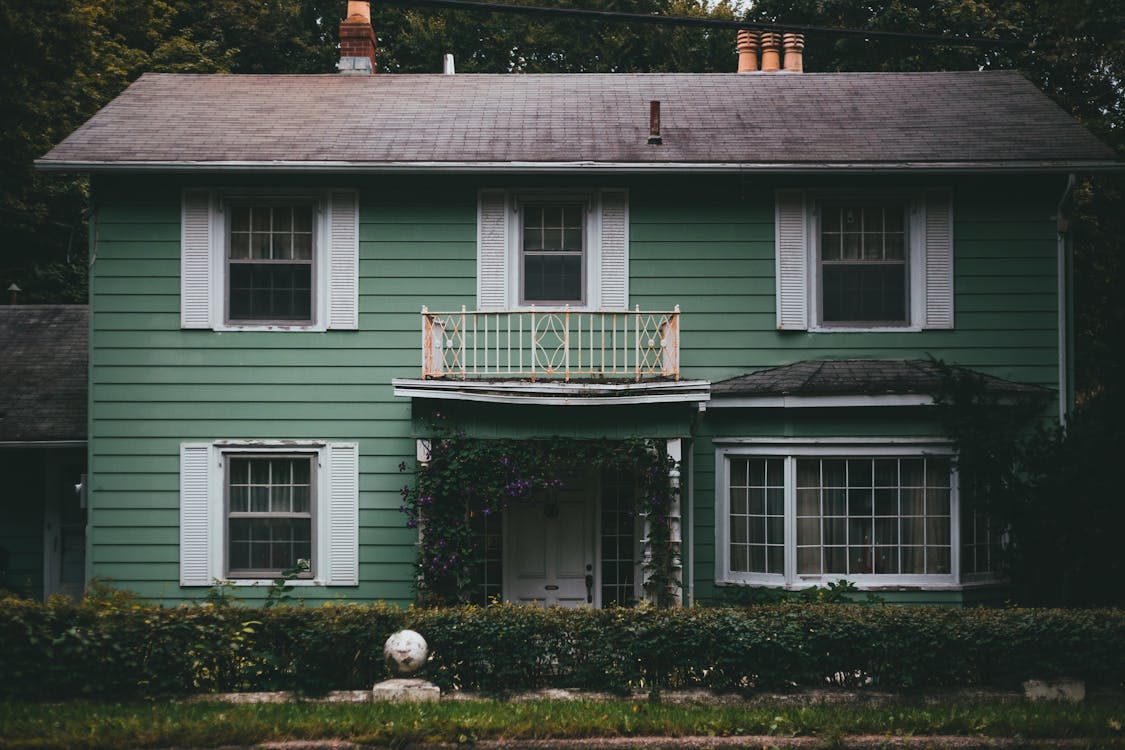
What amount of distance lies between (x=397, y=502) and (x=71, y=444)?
14.6 ft

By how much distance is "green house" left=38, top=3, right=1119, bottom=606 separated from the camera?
530 inches

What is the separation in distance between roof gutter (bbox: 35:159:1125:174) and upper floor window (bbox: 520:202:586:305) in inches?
28.1

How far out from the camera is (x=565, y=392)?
12516 millimetres

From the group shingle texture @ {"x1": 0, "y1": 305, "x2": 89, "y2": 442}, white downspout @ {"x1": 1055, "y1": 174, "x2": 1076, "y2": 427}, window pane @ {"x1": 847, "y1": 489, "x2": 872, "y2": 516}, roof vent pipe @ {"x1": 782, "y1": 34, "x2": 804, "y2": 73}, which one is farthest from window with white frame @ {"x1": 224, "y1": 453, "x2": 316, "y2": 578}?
roof vent pipe @ {"x1": 782, "y1": 34, "x2": 804, "y2": 73}

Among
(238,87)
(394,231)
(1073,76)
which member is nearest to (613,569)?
(394,231)

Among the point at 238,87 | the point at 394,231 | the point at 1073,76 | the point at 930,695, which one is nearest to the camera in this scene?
the point at 930,695

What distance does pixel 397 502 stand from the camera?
1363cm

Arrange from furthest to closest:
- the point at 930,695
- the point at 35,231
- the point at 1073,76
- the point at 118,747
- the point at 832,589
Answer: the point at 35,231 < the point at 1073,76 < the point at 832,589 < the point at 930,695 < the point at 118,747

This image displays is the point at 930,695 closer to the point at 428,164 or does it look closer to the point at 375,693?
the point at 375,693

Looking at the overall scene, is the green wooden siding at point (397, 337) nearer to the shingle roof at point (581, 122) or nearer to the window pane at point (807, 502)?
the shingle roof at point (581, 122)

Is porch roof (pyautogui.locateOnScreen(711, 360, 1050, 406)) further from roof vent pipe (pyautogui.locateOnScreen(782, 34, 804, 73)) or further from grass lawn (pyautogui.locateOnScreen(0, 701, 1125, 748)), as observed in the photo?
roof vent pipe (pyautogui.locateOnScreen(782, 34, 804, 73))

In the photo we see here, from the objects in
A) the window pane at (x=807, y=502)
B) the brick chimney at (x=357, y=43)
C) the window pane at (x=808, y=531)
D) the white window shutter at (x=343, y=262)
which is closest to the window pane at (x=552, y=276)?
the white window shutter at (x=343, y=262)

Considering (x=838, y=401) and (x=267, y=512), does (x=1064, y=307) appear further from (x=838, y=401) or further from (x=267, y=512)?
(x=267, y=512)

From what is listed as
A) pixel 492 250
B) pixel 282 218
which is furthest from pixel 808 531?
pixel 282 218
